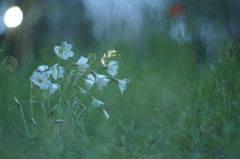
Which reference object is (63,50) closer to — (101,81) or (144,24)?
(101,81)

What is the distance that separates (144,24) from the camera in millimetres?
2719

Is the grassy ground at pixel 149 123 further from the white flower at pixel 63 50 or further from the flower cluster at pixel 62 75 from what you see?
the white flower at pixel 63 50

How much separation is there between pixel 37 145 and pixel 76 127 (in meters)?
0.26

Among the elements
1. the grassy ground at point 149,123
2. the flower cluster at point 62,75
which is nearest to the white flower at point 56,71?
the flower cluster at point 62,75

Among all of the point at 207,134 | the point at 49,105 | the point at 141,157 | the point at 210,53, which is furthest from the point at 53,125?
the point at 210,53

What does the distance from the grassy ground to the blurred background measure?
0.59 ft

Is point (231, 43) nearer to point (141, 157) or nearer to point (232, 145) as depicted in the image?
point (232, 145)

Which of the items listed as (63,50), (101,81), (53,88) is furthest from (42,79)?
(101,81)

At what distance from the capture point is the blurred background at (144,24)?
224cm

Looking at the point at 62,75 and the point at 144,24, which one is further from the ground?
the point at 144,24

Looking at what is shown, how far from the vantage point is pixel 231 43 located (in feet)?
6.66

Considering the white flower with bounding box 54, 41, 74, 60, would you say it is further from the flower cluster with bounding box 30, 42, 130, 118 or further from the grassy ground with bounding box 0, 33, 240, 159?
the grassy ground with bounding box 0, 33, 240, 159

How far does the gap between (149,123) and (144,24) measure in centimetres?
95

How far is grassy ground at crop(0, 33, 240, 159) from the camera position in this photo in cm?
162
